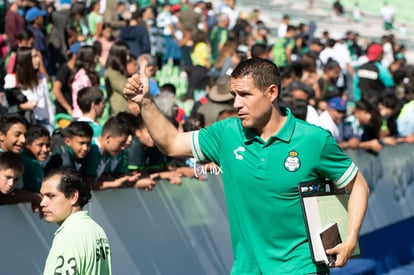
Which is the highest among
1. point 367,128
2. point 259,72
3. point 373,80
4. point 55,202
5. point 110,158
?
point 259,72

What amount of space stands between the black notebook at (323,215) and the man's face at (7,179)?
7.33ft

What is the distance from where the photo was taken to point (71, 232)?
5.42 meters

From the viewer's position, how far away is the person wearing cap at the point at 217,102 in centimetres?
1101

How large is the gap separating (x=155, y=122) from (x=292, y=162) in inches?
31.4

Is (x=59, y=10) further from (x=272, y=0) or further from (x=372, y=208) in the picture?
(x=272, y=0)

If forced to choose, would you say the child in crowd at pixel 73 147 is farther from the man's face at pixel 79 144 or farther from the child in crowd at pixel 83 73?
the child in crowd at pixel 83 73

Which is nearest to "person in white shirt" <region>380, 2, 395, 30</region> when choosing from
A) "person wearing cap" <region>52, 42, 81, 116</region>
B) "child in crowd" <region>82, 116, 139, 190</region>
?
"person wearing cap" <region>52, 42, 81, 116</region>

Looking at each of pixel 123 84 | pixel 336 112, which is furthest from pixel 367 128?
pixel 123 84

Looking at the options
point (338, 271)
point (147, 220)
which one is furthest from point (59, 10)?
point (147, 220)

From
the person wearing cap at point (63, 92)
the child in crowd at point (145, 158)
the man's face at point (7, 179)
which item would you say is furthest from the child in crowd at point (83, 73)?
the man's face at point (7, 179)

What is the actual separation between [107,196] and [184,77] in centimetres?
878

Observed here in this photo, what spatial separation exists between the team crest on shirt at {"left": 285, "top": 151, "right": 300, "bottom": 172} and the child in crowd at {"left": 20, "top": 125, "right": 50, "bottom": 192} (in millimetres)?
2433

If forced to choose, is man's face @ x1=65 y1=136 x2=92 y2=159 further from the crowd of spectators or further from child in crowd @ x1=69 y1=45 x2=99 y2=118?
child in crowd @ x1=69 y1=45 x2=99 y2=118

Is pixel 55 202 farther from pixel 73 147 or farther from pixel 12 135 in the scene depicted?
pixel 73 147
